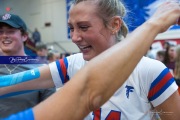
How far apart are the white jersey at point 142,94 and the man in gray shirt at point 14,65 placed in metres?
0.73

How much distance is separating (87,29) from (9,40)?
3.47 ft

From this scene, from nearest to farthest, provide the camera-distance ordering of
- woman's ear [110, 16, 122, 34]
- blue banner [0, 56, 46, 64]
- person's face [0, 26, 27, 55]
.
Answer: woman's ear [110, 16, 122, 34] → blue banner [0, 56, 46, 64] → person's face [0, 26, 27, 55]

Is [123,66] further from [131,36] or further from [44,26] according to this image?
[44,26]

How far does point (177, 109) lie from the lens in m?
1.39

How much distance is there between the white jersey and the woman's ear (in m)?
0.22

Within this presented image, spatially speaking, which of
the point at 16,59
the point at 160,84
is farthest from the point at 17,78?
the point at 160,84

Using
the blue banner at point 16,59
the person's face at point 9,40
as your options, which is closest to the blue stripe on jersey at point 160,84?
the blue banner at point 16,59

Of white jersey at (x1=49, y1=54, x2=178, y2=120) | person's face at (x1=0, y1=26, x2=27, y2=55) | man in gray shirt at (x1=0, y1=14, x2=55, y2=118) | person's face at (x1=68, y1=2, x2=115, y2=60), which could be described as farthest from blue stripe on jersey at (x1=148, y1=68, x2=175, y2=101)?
person's face at (x1=0, y1=26, x2=27, y2=55)

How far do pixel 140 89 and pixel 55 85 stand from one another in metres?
0.50

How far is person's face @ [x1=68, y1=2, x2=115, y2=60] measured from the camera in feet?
4.58

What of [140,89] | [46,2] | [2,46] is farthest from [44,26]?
[140,89]

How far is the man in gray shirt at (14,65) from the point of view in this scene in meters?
2.00

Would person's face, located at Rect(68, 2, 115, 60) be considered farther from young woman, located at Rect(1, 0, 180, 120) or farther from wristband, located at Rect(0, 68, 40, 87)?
wristband, located at Rect(0, 68, 40, 87)

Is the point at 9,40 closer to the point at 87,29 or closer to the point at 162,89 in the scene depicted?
the point at 87,29
